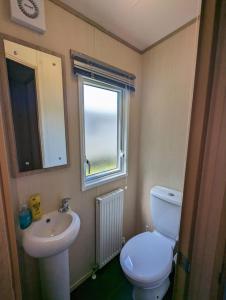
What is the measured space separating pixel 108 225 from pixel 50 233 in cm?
61

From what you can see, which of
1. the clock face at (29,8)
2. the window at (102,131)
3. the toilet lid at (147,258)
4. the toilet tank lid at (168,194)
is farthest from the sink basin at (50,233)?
the clock face at (29,8)

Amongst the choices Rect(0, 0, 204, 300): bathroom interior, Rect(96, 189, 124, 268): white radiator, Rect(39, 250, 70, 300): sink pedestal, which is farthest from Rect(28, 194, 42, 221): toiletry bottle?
Rect(96, 189, 124, 268): white radiator

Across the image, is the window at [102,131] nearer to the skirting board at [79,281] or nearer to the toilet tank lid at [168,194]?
the toilet tank lid at [168,194]

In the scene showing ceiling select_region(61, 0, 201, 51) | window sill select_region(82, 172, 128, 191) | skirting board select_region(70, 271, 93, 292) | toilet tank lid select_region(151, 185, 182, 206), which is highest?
ceiling select_region(61, 0, 201, 51)

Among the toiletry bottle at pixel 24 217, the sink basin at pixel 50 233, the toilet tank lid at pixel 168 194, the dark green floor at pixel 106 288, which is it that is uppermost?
the toiletry bottle at pixel 24 217

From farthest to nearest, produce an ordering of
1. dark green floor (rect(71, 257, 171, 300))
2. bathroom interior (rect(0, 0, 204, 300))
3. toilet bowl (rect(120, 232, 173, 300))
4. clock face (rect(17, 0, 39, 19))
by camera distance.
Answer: dark green floor (rect(71, 257, 171, 300)) → toilet bowl (rect(120, 232, 173, 300)) → bathroom interior (rect(0, 0, 204, 300)) → clock face (rect(17, 0, 39, 19))

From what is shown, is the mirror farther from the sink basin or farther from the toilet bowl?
the toilet bowl

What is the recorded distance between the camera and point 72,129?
128 cm

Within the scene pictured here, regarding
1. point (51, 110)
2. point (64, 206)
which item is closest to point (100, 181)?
point (64, 206)

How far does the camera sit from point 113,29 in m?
1.37

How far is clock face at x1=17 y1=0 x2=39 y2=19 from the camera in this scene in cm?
91

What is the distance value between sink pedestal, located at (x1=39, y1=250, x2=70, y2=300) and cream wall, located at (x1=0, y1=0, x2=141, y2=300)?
110 mm

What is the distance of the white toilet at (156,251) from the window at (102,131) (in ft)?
1.80

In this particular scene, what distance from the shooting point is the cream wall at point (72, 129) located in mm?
1061
